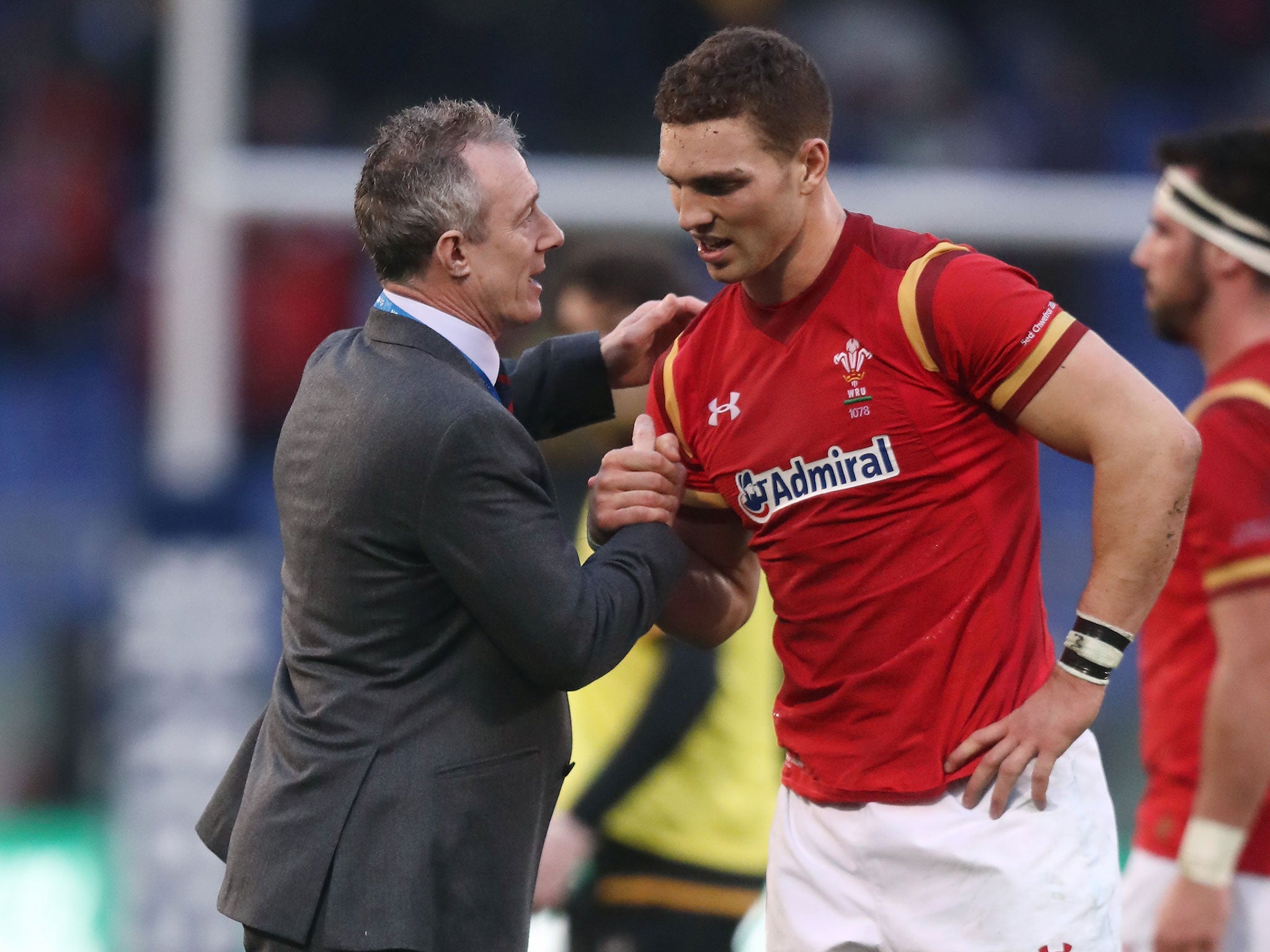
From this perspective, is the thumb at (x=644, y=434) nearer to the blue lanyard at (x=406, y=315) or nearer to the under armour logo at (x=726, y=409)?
the under armour logo at (x=726, y=409)

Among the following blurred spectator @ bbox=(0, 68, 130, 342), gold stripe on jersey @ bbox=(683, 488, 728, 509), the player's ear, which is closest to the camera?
the player's ear

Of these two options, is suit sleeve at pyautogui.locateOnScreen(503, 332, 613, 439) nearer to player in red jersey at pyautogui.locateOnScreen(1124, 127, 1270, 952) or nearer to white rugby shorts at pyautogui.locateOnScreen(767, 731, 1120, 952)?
white rugby shorts at pyautogui.locateOnScreen(767, 731, 1120, 952)

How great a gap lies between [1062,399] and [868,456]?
289 mm

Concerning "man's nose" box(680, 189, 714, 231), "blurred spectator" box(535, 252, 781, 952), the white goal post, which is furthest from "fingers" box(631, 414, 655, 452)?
the white goal post

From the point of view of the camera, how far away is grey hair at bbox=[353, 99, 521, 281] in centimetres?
235

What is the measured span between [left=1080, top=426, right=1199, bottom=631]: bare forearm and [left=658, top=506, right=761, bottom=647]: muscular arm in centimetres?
64

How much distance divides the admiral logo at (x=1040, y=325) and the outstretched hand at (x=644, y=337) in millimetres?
807

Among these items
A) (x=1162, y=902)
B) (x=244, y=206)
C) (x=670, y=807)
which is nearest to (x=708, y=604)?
(x=670, y=807)

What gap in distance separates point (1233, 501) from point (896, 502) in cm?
97

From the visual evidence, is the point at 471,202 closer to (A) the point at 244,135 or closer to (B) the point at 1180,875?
(B) the point at 1180,875

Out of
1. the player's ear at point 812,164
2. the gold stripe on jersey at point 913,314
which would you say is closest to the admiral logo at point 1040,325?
the gold stripe on jersey at point 913,314

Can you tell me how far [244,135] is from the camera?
292 inches

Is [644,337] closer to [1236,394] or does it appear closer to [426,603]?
[426,603]

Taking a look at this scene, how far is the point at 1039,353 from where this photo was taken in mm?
2145
